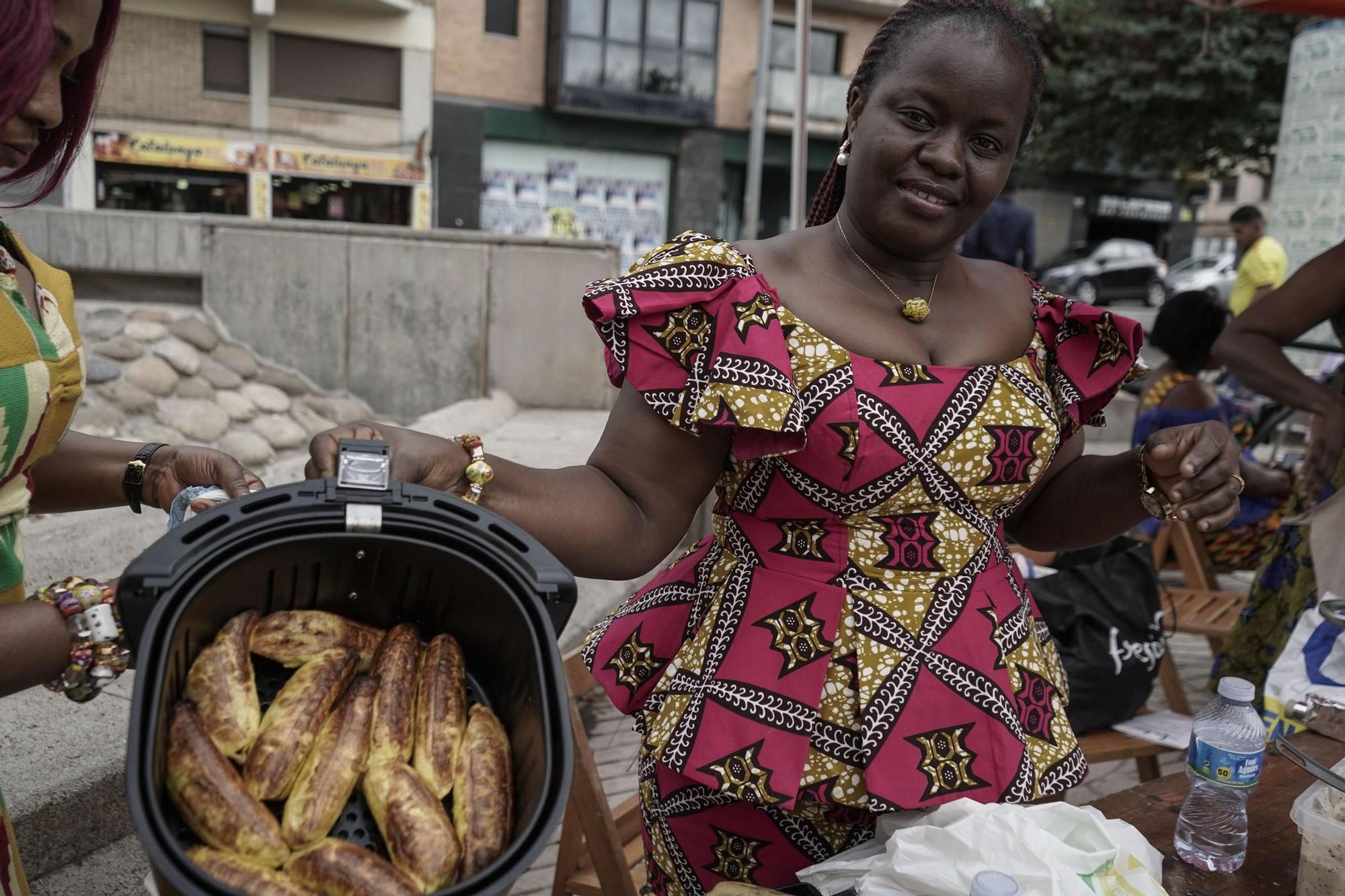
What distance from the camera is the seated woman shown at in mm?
4348

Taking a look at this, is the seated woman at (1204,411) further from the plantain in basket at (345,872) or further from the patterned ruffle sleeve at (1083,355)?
the plantain in basket at (345,872)

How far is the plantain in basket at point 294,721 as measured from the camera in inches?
35.0

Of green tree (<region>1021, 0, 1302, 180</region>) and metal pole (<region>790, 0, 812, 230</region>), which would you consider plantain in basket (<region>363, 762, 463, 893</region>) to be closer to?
metal pole (<region>790, 0, 812, 230</region>)

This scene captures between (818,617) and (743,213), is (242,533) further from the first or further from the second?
(743,213)

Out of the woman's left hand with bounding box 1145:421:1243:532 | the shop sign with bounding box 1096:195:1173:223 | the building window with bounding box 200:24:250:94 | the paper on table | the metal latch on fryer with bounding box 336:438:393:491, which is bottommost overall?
the paper on table

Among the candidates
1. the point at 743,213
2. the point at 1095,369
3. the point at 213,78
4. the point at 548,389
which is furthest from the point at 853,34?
the point at 1095,369

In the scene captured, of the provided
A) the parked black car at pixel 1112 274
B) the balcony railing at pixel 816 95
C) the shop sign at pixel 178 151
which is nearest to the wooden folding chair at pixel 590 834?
the shop sign at pixel 178 151

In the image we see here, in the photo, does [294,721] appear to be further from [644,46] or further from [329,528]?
[644,46]

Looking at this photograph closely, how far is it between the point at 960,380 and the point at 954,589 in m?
0.27

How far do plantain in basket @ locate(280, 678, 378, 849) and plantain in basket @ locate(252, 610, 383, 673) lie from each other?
0.04 metres

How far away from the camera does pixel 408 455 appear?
1.12 m

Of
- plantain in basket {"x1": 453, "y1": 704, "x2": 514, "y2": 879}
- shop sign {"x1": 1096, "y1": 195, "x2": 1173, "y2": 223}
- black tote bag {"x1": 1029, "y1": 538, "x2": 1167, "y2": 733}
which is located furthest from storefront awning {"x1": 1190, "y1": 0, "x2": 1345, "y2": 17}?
shop sign {"x1": 1096, "y1": 195, "x2": 1173, "y2": 223}

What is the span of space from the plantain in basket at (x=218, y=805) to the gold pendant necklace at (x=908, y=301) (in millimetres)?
1053

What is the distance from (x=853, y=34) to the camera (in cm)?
2477
